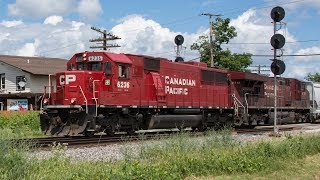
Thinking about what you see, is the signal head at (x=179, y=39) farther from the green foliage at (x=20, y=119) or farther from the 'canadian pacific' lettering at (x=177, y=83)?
the green foliage at (x=20, y=119)

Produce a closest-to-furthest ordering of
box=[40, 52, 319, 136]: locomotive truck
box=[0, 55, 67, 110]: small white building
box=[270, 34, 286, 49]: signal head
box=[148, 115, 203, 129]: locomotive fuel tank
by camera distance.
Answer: box=[40, 52, 319, 136]: locomotive truck → box=[270, 34, 286, 49]: signal head → box=[148, 115, 203, 129]: locomotive fuel tank → box=[0, 55, 67, 110]: small white building

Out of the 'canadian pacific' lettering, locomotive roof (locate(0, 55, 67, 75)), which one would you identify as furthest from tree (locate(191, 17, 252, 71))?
the 'canadian pacific' lettering

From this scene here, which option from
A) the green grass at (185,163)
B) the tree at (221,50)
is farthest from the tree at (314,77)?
the green grass at (185,163)

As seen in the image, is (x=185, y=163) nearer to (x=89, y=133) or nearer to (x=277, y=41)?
(x=89, y=133)

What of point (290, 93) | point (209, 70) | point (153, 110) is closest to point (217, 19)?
point (290, 93)

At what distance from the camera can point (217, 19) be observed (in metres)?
60.2

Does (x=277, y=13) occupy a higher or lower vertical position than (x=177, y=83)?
higher

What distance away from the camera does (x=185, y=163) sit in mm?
8695

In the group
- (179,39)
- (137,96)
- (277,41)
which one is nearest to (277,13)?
(277,41)

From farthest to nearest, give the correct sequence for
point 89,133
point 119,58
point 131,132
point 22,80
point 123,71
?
1. point 22,80
2. point 131,132
3. point 123,71
4. point 119,58
5. point 89,133

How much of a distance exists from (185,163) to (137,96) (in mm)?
10850

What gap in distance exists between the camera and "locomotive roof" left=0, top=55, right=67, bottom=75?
145ft

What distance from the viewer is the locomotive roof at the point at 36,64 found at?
44.3 meters

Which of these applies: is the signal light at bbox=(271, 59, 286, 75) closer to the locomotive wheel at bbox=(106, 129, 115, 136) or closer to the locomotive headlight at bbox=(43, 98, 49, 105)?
the locomotive wheel at bbox=(106, 129, 115, 136)
